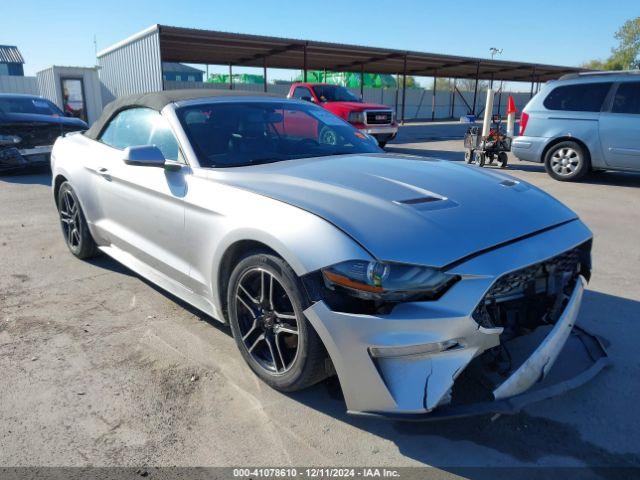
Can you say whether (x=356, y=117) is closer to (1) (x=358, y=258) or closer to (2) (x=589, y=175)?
(2) (x=589, y=175)

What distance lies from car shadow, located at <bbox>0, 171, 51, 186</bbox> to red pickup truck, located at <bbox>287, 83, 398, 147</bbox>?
6880 millimetres

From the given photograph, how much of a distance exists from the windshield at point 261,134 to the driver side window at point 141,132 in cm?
Result: 17

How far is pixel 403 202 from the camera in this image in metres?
2.44

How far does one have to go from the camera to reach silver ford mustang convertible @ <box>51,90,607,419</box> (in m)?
2.06

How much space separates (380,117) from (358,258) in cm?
1314

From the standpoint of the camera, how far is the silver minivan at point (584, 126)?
27.2 ft

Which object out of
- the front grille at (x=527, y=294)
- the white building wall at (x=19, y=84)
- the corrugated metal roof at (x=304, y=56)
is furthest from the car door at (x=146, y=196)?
the white building wall at (x=19, y=84)

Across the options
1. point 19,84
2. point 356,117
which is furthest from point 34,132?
point 19,84

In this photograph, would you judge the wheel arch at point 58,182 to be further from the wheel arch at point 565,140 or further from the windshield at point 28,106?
the wheel arch at point 565,140

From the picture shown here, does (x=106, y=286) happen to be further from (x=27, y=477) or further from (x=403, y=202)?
(x=403, y=202)

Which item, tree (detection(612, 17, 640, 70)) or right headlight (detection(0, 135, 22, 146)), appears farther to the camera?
tree (detection(612, 17, 640, 70))

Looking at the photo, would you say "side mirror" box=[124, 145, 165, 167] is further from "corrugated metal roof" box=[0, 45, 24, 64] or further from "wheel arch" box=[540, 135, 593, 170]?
"corrugated metal roof" box=[0, 45, 24, 64]

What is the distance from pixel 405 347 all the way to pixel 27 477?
66.3 inches

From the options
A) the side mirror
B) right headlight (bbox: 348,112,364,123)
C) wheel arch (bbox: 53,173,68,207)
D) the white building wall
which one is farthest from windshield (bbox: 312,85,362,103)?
the white building wall
